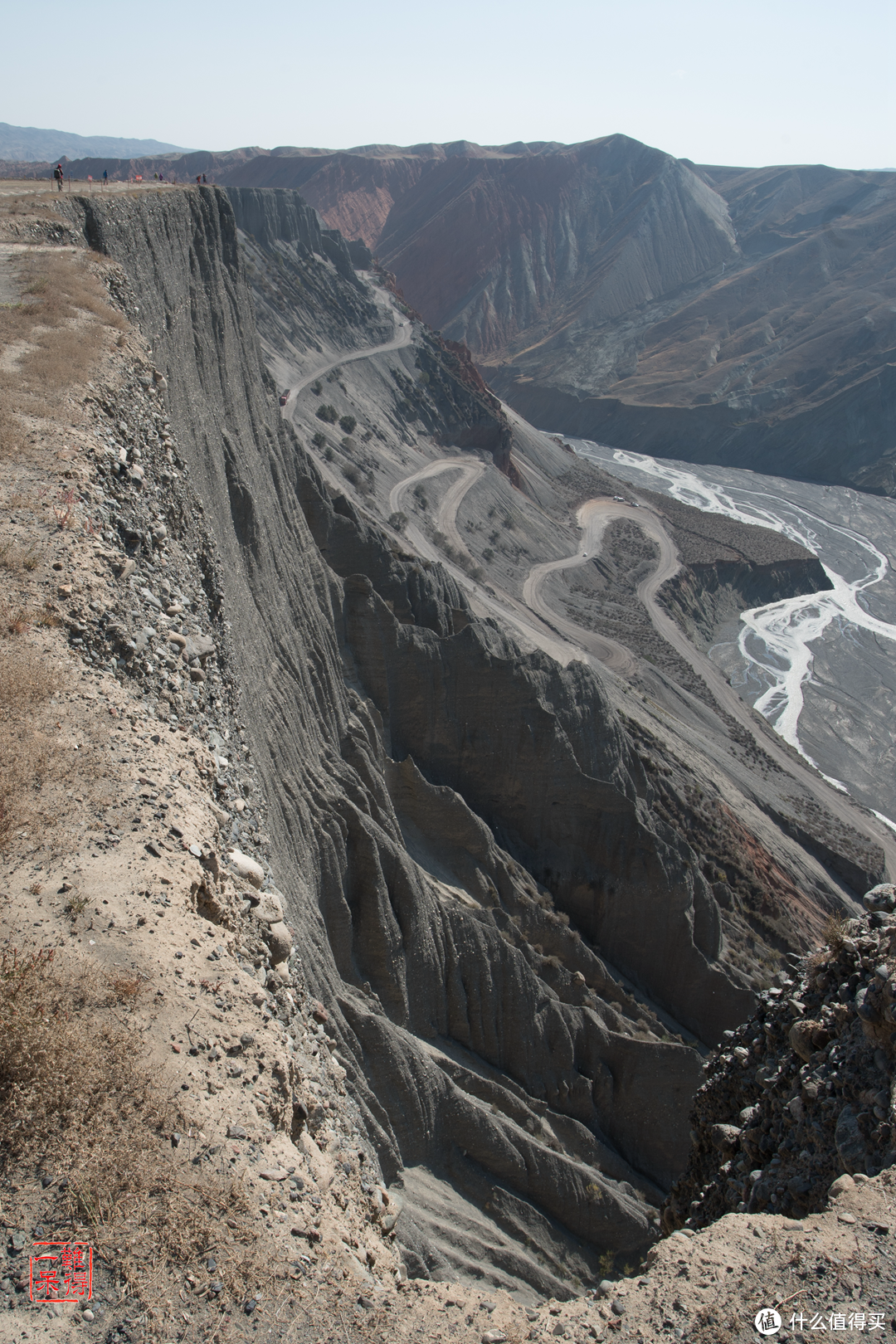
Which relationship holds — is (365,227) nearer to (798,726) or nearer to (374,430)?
(374,430)

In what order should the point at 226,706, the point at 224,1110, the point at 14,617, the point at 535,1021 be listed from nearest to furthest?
the point at 224,1110 < the point at 14,617 < the point at 226,706 < the point at 535,1021

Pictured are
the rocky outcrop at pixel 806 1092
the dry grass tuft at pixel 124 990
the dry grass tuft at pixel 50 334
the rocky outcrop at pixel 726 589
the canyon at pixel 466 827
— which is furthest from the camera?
the rocky outcrop at pixel 726 589

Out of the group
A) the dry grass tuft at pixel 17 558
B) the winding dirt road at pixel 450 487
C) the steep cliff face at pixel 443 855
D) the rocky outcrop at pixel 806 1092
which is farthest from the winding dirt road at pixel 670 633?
the dry grass tuft at pixel 17 558

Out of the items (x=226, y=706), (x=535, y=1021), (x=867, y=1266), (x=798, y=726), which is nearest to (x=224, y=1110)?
(x=867, y=1266)

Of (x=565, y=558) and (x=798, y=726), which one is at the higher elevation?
(x=565, y=558)

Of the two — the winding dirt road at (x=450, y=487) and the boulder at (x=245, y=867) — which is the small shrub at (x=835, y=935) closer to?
the boulder at (x=245, y=867)

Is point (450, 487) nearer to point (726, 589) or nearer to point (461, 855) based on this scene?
point (726, 589)

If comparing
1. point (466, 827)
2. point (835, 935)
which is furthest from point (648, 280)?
point (835, 935)
